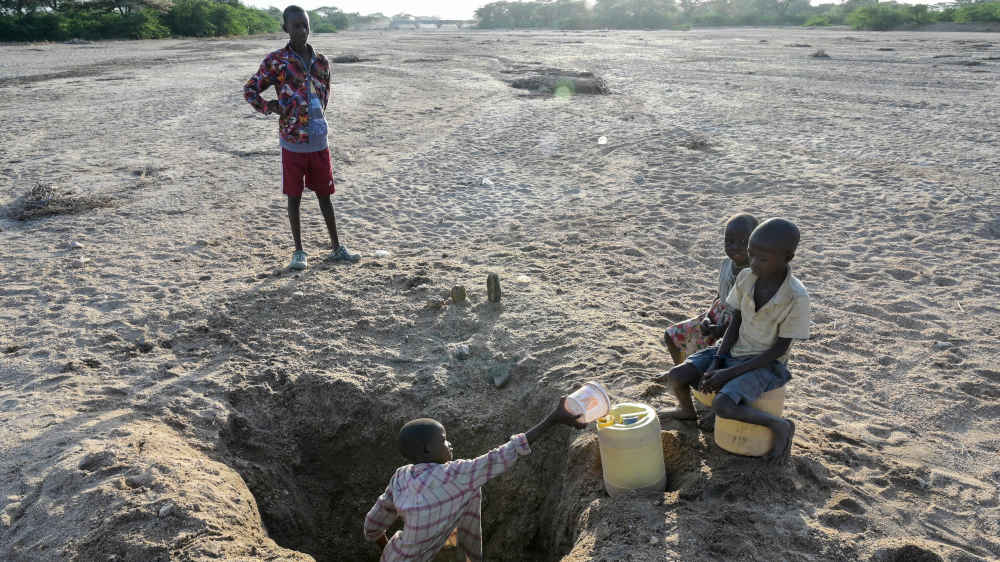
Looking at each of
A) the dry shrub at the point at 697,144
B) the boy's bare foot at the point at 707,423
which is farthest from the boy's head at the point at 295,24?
the dry shrub at the point at 697,144

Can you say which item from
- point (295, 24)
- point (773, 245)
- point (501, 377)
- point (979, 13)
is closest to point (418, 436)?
point (501, 377)

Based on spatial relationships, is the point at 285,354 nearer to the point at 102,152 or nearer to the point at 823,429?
the point at 823,429

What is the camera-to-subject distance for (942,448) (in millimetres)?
3049

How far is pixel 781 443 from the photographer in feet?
8.52

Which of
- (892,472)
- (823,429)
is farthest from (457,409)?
(892,472)

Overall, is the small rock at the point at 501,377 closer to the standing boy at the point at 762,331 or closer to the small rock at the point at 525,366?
the small rock at the point at 525,366

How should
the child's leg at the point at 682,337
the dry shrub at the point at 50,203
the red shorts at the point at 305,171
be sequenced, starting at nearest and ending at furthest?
1. the child's leg at the point at 682,337
2. the red shorts at the point at 305,171
3. the dry shrub at the point at 50,203

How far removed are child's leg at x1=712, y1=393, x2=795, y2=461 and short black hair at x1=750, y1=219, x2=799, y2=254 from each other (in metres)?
0.61

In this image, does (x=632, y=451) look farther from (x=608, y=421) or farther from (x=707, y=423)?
(x=707, y=423)

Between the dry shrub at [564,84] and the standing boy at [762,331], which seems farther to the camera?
the dry shrub at [564,84]

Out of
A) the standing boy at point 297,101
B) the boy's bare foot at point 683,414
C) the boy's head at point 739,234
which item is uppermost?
the standing boy at point 297,101

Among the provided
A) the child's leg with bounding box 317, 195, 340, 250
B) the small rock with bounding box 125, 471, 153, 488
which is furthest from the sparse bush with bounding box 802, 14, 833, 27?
the small rock with bounding box 125, 471, 153, 488

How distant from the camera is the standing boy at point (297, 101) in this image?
450 centimetres

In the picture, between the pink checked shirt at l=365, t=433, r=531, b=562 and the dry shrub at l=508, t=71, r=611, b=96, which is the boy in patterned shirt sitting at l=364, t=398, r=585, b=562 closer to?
the pink checked shirt at l=365, t=433, r=531, b=562
